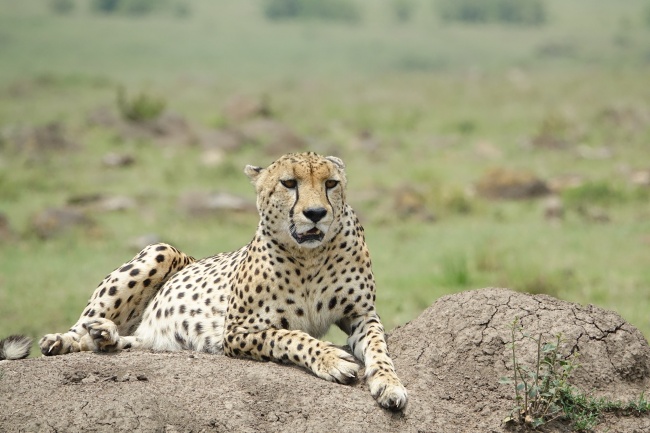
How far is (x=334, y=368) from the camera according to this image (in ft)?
15.3

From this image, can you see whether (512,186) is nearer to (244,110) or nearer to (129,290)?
(129,290)

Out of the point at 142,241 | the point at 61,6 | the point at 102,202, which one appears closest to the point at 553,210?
the point at 142,241

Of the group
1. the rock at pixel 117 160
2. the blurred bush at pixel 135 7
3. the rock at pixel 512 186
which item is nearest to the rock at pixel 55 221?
the rock at pixel 117 160

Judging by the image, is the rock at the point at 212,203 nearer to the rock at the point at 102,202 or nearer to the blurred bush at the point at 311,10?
the rock at the point at 102,202

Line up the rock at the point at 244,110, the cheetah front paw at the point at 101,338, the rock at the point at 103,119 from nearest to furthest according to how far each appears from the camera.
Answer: the cheetah front paw at the point at 101,338 < the rock at the point at 103,119 < the rock at the point at 244,110

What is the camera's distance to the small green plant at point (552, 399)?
171 inches

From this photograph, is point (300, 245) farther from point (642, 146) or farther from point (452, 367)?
point (642, 146)

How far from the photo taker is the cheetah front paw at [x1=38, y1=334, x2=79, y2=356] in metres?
5.21

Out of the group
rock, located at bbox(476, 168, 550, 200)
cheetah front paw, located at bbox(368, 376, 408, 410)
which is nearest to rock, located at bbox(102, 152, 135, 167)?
rock, located at bbox(476, 168, 550, 200)

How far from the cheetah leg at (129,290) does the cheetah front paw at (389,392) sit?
5.21 ft

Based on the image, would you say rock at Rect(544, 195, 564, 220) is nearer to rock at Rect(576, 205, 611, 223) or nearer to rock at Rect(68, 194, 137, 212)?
rock at Rect(576, 205, 611, 223)

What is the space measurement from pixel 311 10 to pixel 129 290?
50531mm

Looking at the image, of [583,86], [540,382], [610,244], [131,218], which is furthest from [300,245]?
[583,86]

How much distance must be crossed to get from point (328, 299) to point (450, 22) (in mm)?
49969
